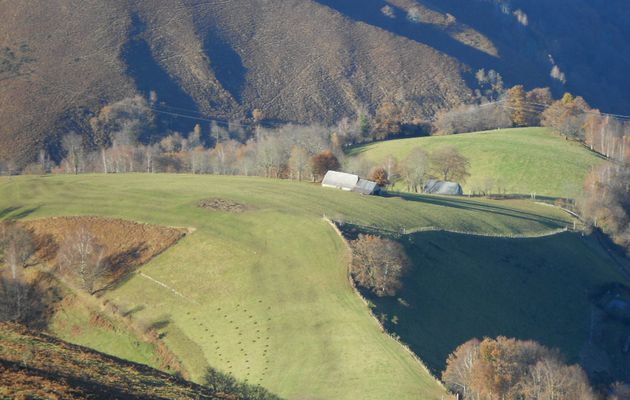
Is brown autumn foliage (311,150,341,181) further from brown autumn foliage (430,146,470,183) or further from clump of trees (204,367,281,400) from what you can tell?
clump of trees (204,367,281,400)

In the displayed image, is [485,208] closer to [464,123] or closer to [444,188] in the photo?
[444,188]

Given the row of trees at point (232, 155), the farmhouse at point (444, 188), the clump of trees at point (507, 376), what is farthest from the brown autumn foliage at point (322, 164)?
the clump of trees at point (507, 376)

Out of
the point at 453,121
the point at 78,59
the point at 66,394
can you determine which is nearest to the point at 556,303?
the point at 66,394

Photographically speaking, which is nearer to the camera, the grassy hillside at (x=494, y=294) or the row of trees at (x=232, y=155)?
the grassy hillside at (x=494, y=294)

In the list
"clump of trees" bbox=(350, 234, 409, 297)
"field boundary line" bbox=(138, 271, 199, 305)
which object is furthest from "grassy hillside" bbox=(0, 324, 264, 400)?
"clump of trees" bbox=(350, 234, 409, 297)

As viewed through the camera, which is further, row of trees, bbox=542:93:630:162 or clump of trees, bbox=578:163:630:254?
row of trees, bbox=542:93:630:162

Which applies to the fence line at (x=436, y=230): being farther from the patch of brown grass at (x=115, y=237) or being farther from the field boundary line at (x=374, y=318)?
the patch of brown grass at (x=115, y=237)
